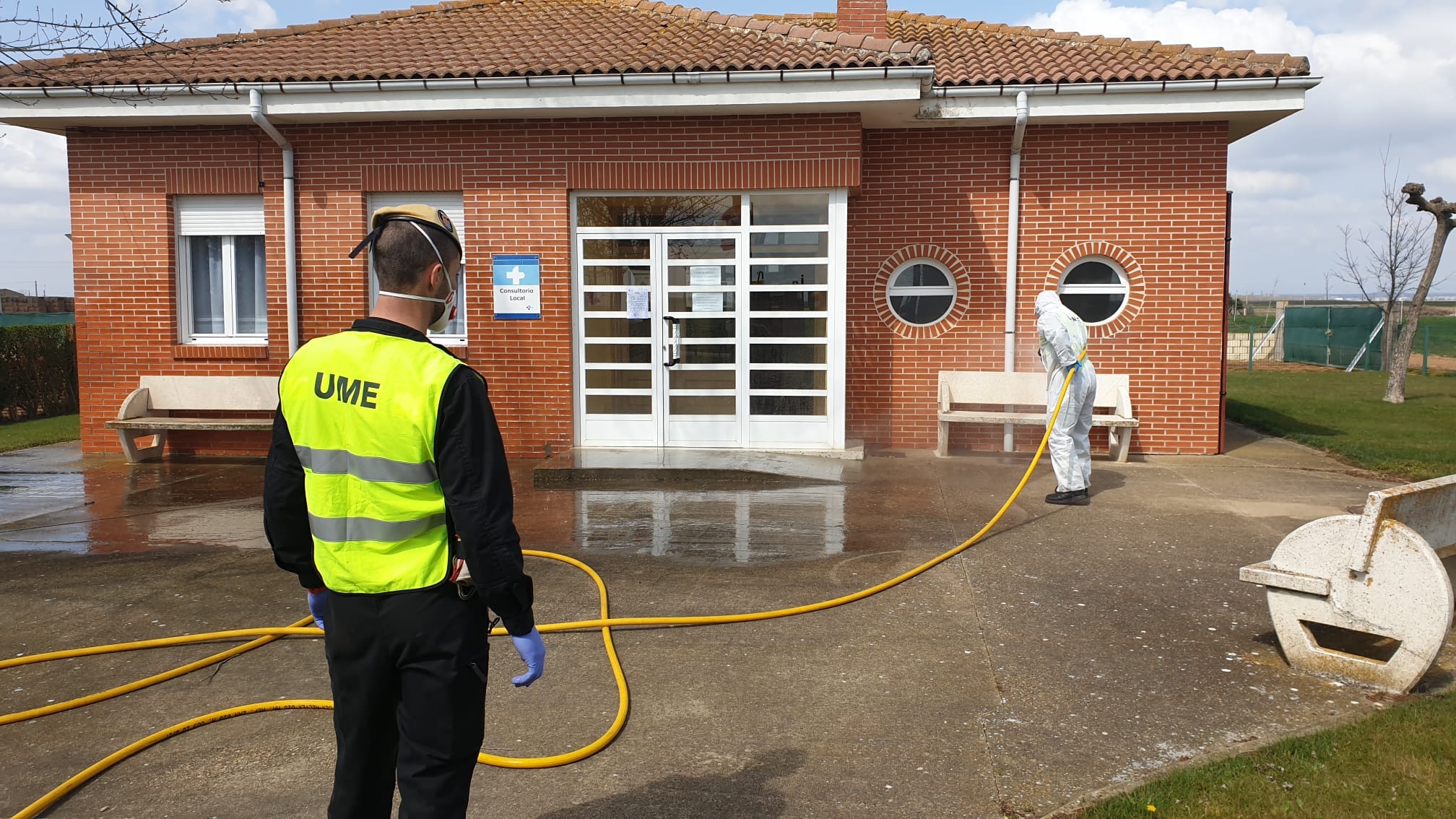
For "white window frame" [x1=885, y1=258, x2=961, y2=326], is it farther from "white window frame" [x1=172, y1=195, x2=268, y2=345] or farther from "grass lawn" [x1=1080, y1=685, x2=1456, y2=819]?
"grass lawn" [x1=1080, y1=685, x2=1456, y2=819]

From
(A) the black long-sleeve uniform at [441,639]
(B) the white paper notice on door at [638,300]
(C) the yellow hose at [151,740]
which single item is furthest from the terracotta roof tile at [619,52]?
(A) the black long-sleeve uniform at [441,639]

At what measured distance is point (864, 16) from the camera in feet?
39.9

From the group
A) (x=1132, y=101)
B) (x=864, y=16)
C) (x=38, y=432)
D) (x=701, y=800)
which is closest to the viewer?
(x=701, y=800)

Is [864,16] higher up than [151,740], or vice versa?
[864,16]

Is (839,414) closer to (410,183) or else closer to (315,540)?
(410,183)

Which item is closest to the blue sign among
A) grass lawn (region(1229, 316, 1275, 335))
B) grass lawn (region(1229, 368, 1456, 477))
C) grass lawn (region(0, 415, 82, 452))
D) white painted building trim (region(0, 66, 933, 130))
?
white painted building trim (region(0, 66, 933, 130))

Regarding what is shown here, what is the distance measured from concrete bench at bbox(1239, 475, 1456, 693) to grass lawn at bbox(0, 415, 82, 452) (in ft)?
43.9

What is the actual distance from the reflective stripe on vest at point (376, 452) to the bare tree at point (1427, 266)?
19267 mm

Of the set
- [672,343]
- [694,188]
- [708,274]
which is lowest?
[672,343]

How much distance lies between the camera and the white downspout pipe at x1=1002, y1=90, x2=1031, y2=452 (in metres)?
11.0

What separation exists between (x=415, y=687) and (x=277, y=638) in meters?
3.16

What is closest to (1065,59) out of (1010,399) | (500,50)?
(1010,399)

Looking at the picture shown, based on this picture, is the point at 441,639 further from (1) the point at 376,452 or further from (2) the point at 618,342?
(2) the point at 618,342

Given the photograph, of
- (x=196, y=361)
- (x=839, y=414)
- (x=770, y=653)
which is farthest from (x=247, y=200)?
(x=770, y=653)
